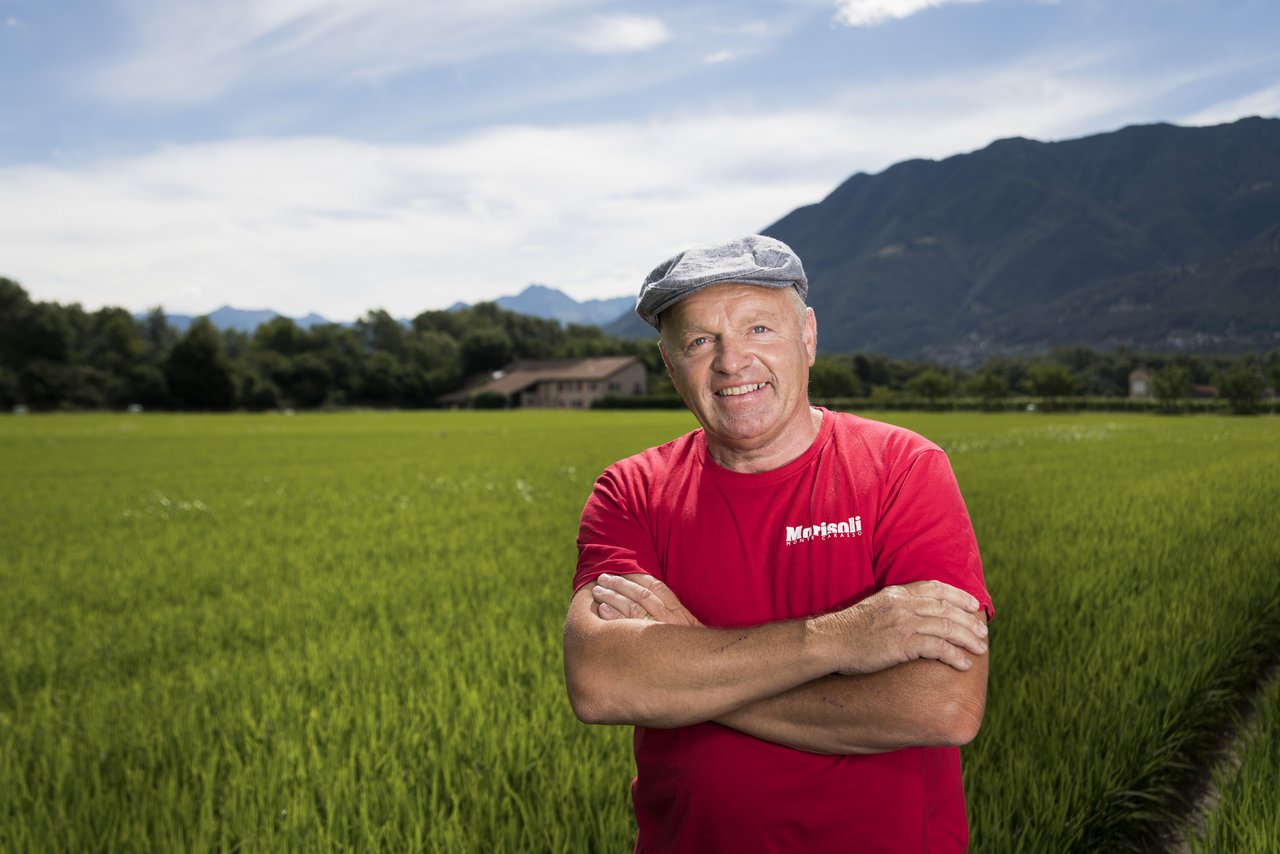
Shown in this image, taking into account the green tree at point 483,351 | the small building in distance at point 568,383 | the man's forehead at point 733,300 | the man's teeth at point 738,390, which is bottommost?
the man's teeth at point 738,390

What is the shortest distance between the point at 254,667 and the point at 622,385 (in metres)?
89.2

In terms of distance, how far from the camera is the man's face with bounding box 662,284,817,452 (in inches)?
78.7

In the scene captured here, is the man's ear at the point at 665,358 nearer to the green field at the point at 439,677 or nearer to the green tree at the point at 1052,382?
the green field at the point at 439,677

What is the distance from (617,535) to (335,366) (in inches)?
4184

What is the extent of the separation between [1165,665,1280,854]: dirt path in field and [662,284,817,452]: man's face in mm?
2758

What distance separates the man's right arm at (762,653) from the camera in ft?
6.04

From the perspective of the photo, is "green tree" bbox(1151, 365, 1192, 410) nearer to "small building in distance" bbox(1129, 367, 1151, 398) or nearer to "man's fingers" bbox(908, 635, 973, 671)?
"small building in distance" bbox(1129, 367, 1151, 398)

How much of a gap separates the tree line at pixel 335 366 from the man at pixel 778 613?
6670 centimetres

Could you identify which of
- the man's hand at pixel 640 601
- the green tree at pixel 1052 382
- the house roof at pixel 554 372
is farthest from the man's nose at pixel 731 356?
the green tree at pixel 1052 382

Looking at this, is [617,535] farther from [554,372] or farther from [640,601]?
[554,372]

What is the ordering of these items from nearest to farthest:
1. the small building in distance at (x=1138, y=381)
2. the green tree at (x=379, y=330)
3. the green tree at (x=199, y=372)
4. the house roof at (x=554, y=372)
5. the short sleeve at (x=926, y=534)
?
1. the short sleeve at (x=926, y=534)
2. the green tree at (x=199, y=372)
3. the house roof at (x=554, y=372)
4. the small building in distance at (x=1138, y=381)
5. the green tree at (x=379, y=330)

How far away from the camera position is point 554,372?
333 feet

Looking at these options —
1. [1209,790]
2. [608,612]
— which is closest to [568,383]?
[1209,790]

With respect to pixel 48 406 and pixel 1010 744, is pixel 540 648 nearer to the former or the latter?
pixel 1010 744
